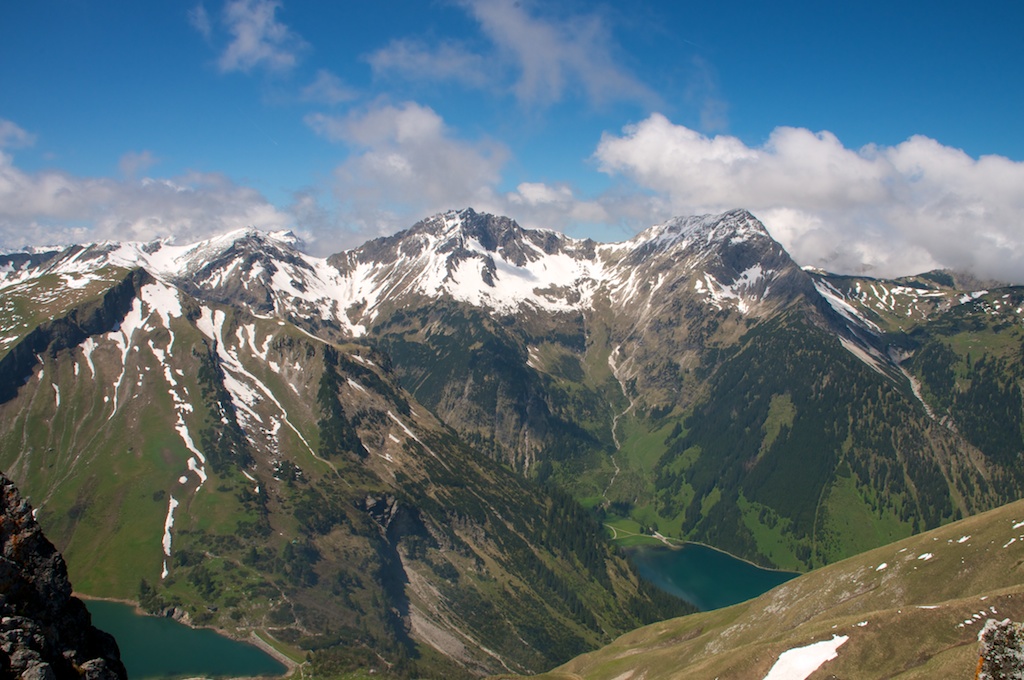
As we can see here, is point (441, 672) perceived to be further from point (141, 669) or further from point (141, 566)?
point (141, 566)

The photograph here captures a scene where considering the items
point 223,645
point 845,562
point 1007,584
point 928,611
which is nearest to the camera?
point 928,611

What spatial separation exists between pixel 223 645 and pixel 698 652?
436ft

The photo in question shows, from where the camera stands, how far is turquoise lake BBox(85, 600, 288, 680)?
162250 millimetres

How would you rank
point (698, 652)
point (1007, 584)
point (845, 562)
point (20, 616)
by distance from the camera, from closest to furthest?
1. point (20, 616)
2. point (1007, 584)
3. point (698, 652)
4. point (845, 562)

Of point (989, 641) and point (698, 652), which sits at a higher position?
point (989, 641)

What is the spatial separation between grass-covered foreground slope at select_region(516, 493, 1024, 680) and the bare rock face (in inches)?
2406

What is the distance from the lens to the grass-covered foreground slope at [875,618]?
204 ft

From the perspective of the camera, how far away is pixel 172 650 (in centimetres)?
17025

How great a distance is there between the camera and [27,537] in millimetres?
33625

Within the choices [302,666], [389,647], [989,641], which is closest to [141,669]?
[302,666]

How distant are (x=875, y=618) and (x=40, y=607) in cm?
7429

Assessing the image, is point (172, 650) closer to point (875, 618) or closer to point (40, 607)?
point (40, 607)

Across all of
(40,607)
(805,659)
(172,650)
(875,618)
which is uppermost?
(40,607)

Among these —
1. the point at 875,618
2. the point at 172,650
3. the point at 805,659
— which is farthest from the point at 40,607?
the point at 172,650
